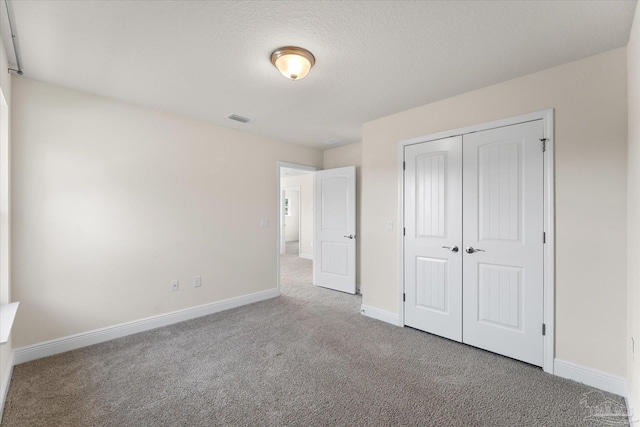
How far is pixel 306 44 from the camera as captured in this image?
6.44ft

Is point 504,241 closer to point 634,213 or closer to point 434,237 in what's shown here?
point 434,237

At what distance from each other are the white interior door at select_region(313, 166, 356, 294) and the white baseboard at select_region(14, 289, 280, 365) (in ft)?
4.57

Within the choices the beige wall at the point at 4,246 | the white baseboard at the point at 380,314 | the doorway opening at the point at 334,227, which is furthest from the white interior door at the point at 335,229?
the beige wall at the point at 4,246

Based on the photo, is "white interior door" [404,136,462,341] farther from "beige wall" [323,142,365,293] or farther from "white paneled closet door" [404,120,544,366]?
"beige wall" [323,142,365,293]

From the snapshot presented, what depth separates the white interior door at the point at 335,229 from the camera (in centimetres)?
453

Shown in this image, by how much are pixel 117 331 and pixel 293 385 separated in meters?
2.06

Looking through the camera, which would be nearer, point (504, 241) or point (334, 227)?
point (504, 241)

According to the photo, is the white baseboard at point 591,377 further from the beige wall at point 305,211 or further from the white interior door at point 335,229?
the beige wall at point 305,211

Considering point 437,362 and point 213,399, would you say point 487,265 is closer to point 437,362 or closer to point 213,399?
point 437,362

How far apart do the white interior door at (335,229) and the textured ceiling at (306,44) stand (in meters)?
1.88

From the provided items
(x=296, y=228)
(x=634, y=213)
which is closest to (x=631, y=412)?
(x=634, y=213)

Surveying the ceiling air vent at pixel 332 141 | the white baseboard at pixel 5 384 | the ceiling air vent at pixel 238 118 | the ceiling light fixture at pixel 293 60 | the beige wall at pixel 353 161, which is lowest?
the white baseboard at pixel 5 384

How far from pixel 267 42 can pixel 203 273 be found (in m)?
2.83

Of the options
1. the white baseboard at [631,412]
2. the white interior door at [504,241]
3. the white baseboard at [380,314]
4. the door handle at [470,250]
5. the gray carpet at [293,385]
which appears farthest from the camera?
the white baseboard at [380,314]
